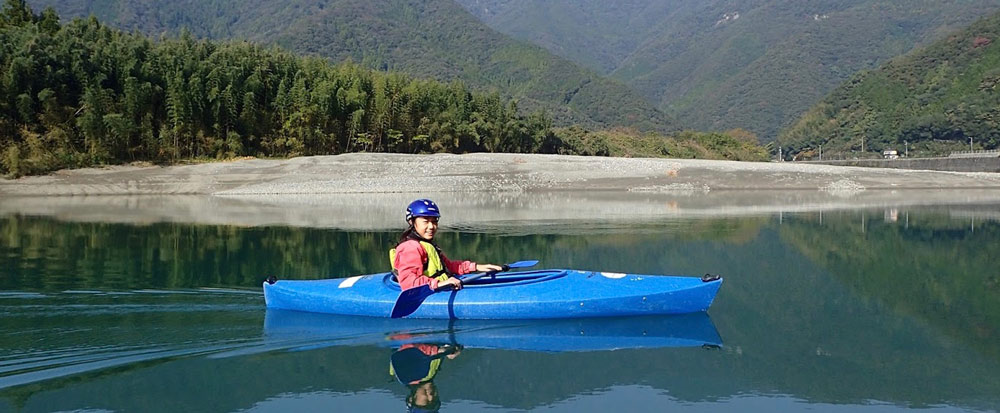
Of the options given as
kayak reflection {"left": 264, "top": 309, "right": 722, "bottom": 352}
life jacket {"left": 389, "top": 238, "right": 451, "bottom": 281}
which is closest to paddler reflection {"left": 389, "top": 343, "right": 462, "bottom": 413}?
kayak reflection {"left": 264, "top": 309, "right": 722, "bottom": 352}

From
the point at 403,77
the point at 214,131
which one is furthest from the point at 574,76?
the point at 214,131

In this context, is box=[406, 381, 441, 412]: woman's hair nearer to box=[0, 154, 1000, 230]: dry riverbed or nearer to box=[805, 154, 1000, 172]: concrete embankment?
Result: box=[0, 154, 1000, 230]: dry riverbed

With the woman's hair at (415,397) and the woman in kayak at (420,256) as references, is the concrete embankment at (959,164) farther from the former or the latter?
the woman's hair at (415,397)

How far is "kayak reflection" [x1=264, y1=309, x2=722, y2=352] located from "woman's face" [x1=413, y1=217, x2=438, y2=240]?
3.22 feet

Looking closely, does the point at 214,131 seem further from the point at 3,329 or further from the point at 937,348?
the point at 937,348

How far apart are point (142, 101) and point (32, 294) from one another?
32.0 meters

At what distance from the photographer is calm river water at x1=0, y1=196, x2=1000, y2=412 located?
6906 mm

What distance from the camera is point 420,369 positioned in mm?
7762

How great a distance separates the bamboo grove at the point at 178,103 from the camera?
38469 mm

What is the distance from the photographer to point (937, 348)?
8391 mm

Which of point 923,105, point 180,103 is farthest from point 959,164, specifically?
point 180,103

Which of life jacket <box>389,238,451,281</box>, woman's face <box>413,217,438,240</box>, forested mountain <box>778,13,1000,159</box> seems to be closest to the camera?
woman's face <box>413,217,438,240</box>

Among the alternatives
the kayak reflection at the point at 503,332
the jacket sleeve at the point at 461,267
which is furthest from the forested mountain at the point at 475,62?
the kayak reflection at the point at 503,332

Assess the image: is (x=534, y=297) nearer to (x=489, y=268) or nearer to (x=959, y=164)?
(x=489, y=268)
